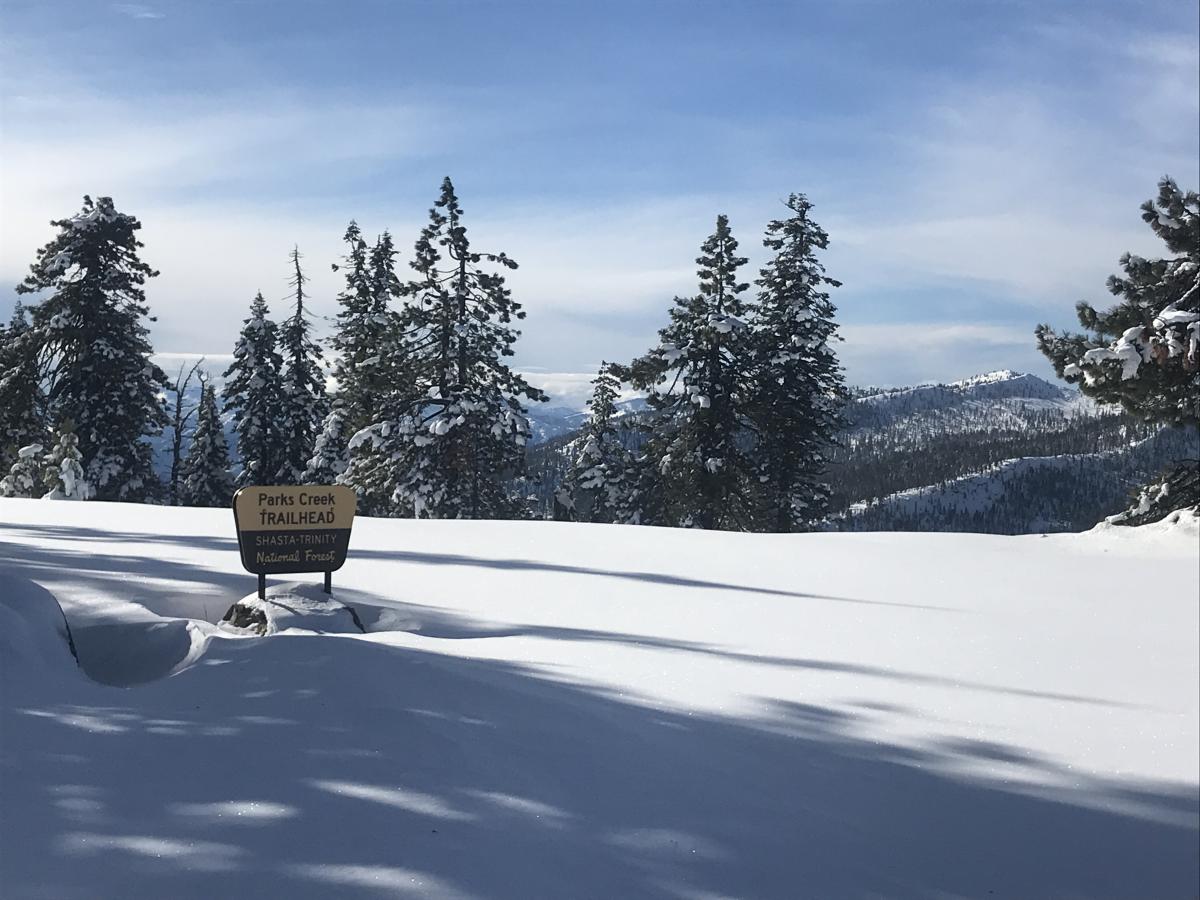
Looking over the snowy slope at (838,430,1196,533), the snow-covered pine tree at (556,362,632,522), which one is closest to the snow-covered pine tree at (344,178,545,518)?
the snow-covered pine tree at (556,362,632,522)

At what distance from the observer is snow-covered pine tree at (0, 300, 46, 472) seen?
24.4 metres

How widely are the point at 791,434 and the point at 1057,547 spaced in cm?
1401

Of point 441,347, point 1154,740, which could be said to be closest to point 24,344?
point 441,347

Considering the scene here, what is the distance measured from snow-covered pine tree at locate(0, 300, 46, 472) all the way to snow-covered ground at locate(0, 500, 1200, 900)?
68.2ft

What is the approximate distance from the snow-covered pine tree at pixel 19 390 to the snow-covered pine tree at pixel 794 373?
21986mm

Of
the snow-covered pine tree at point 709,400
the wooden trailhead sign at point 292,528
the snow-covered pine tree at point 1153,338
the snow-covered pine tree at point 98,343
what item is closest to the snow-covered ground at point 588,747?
the wooden trailhead sign at point 292,528

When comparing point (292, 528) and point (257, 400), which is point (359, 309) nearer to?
point (257, 400)

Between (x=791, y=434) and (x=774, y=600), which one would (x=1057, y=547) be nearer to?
(x=774, y=600)

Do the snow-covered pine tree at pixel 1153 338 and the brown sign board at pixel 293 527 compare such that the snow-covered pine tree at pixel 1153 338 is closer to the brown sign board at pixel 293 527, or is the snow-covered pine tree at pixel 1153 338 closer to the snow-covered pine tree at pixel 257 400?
the brown sign board at pixel 293 527

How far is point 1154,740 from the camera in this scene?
455 centimetres

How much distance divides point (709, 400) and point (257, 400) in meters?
20.0

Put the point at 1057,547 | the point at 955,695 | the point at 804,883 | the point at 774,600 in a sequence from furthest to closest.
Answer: the point at 1057,547 → the point at 774,600 → the point at 955,695 → the point at 804,883

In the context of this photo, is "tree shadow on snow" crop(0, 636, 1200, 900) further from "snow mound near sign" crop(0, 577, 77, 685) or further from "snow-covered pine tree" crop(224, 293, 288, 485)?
"snow-covered pine tree" crop(224, 293, 288, 485)

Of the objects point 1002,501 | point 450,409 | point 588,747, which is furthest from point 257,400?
point 1002,501
